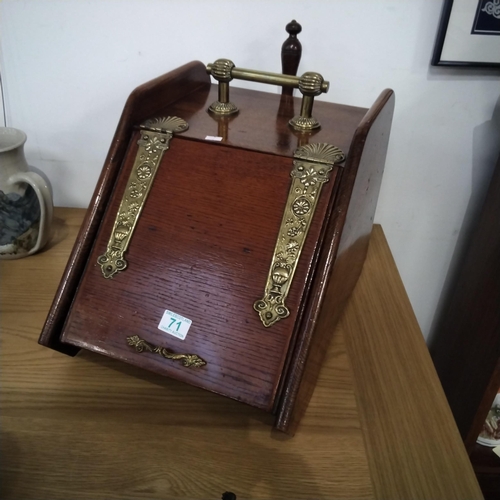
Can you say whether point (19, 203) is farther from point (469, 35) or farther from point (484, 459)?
point (484, 459)

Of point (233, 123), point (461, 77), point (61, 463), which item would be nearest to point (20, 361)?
point (61, 463)

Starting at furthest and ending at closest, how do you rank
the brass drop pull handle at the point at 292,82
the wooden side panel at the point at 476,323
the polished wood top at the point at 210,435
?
the wooden side panel at the point at 476,323 < the brass drop pull handle at the point at 292,82 < the polished wood top at the point at 210,435

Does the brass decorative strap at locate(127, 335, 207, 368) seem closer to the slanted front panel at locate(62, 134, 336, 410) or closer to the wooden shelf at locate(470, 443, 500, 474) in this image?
the slanted front panel at locate(62, 134, 336, 410)

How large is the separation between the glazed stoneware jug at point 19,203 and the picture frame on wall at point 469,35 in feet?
2.50

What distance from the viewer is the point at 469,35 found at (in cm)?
83

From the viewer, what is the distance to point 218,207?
0.63m

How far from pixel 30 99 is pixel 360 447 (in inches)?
35.0

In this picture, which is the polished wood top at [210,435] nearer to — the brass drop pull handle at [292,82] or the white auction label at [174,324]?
the white auction label at [174,324]

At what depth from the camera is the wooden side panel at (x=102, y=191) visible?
0.64 metres

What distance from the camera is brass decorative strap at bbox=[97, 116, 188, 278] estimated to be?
2.07 feet

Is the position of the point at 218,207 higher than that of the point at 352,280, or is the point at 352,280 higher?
the point at 218,207

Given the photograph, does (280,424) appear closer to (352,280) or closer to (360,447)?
(360,447)

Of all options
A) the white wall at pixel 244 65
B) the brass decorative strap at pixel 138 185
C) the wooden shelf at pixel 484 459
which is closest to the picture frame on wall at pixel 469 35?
the white wall at pixel 244 65

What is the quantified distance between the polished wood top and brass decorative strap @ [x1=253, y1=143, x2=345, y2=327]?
167mm
